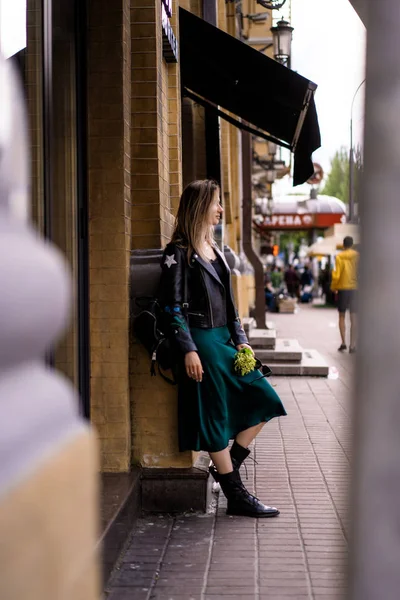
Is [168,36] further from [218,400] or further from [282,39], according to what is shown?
[282,39]

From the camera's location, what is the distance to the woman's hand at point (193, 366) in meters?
5.10

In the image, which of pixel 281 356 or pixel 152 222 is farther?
pixel 281 356

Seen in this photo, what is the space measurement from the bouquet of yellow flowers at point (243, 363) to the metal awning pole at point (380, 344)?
4.08 m

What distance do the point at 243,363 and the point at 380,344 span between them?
13.5 ft

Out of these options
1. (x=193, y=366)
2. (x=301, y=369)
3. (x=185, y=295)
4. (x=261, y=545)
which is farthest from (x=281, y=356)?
(x=261, y=545)

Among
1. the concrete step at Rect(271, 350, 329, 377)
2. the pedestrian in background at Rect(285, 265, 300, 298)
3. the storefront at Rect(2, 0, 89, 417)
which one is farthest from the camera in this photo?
the pedestrian in background at Rect(285, 265, 300, 298)

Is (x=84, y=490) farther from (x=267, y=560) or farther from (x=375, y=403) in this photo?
(x=267, y=560)

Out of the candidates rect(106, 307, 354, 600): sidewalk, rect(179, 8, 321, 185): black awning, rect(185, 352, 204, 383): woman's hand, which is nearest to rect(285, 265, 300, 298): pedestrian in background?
rect(179, 8, 321, 185): black awning

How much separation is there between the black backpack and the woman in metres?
0.06

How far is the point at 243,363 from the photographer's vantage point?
5.31 metres

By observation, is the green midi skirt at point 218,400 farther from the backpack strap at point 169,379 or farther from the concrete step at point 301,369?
the concrete step at point 301,369

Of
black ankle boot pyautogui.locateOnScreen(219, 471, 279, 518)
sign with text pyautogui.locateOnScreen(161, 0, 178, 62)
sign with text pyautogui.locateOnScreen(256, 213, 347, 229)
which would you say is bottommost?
black ankle boot pyautogui.locateOnScreen(219, 471, 279, 518)

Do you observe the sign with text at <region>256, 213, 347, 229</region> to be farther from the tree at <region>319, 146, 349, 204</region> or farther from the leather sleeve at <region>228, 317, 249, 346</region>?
the leather sleeve at <region>228, 317, 249, 346</region>

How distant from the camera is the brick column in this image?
541 centimetres
